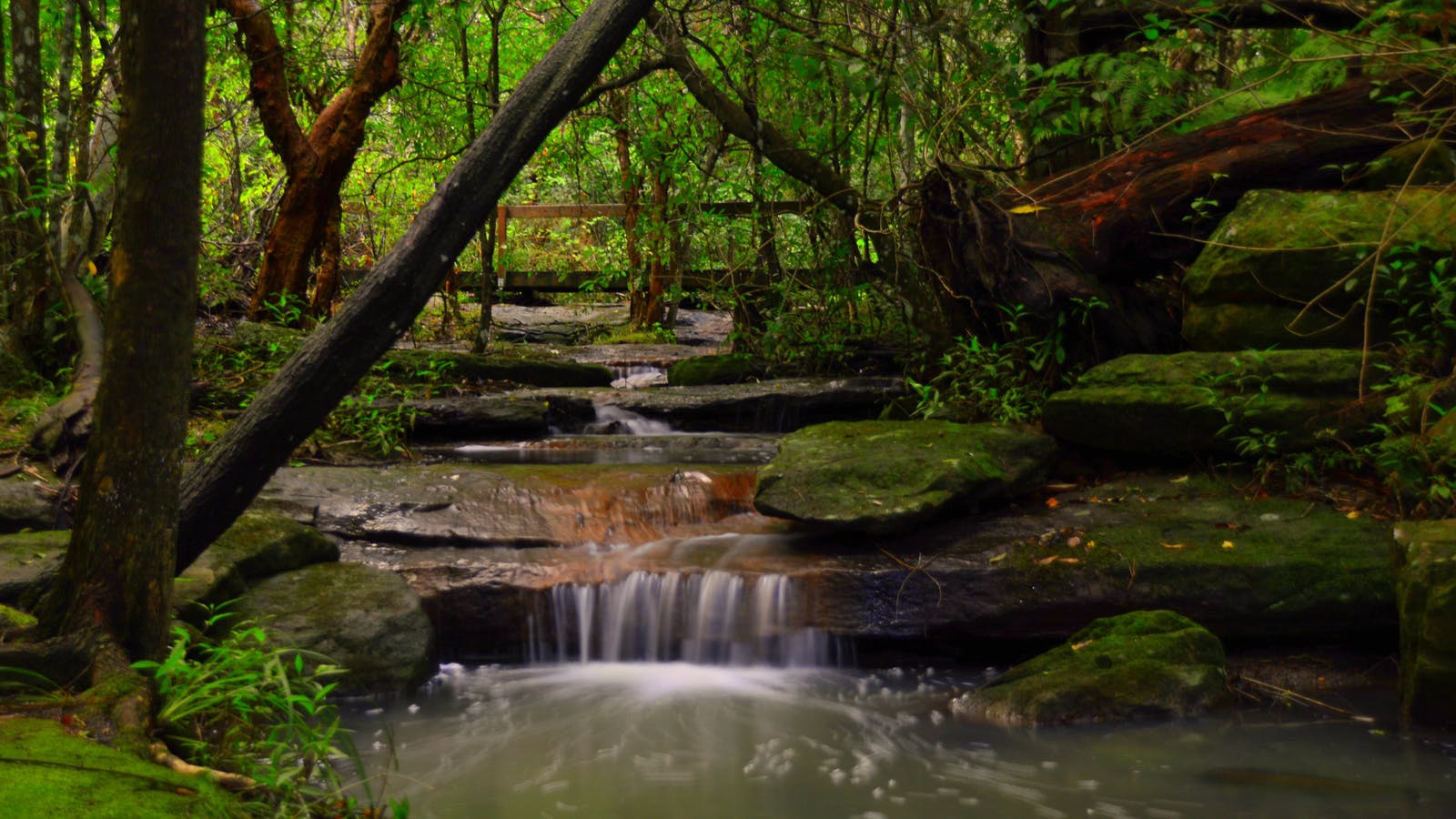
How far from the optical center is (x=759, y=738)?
4.85m

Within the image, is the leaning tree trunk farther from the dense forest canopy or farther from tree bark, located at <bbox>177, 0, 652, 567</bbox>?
tree bark, located at <bbox>177, 0, 652, 567</bbox>

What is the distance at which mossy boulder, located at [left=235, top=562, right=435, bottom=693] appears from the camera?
5203 millimetres

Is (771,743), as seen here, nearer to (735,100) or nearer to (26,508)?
(26,508)

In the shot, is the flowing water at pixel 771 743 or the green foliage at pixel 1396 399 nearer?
the flowing water at pixel 771 743

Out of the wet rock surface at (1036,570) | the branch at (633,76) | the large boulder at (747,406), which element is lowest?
the wet rock surface at (1036,570)

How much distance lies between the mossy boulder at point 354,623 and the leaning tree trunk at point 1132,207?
14.8 feet

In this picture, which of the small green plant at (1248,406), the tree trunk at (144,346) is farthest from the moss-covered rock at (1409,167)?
the tree trunk at (144,346)

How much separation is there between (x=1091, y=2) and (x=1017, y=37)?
2.38ft

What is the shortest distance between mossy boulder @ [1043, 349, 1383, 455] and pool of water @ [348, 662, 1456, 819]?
6.25 feet

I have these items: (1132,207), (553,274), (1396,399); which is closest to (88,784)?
(1396,399)

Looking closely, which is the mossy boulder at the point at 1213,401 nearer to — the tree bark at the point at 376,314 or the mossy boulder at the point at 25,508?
the tree bark at the point at 376,314

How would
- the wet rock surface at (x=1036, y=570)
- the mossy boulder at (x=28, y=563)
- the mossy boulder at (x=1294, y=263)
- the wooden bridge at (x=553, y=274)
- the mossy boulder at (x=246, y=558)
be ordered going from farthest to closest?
the wooden bridge at (x=553, y=274) < the mossy boulder at (x=1294, y=263) < the wet rock surface at (x=1036, y=570) < the mossy boulder at (x=246, y=558) < the mossy boulder at (x=28, y=563)

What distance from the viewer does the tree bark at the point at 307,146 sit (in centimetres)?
1137

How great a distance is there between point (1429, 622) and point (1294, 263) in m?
2.88
